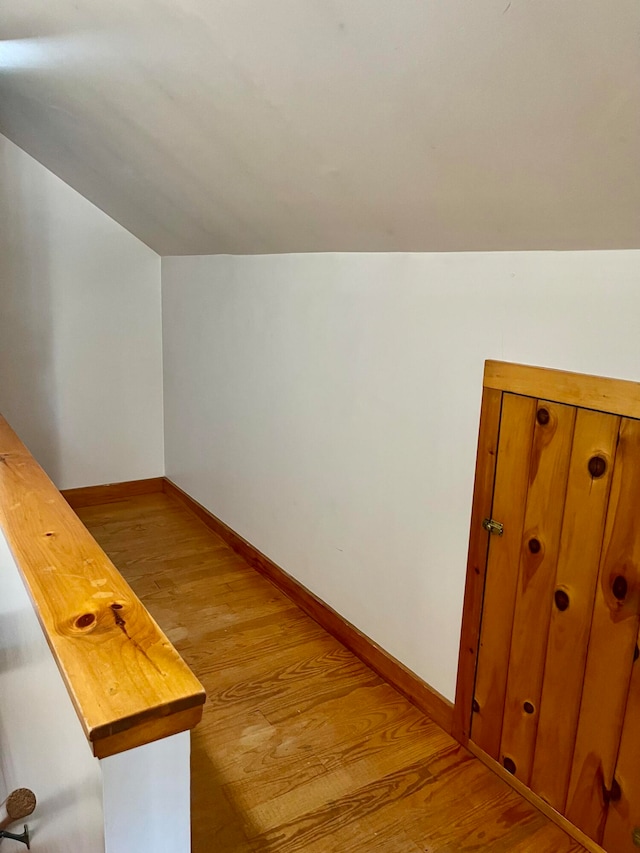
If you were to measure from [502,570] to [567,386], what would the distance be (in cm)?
52

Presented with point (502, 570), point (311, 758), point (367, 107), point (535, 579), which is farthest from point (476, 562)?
point (367, 107)

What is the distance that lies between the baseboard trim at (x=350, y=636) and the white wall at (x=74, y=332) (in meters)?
0.87

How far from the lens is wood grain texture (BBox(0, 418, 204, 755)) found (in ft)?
2.31

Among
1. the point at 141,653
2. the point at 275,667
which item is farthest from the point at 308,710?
the point at 141,653

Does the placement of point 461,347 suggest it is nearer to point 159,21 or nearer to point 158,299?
point 159,21

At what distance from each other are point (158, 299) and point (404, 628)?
245 centimetres

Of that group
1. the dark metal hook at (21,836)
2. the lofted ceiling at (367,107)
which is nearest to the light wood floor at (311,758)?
the dark metal hook at (21,836)

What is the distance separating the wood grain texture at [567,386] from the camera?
135 cm

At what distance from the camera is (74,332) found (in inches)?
138

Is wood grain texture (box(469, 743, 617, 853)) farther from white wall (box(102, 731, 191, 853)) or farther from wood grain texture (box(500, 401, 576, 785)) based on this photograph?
white wall (box(102, 731, 191, 853))

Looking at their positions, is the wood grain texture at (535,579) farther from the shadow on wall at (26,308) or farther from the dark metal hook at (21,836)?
the shadow on wall at (26,308)

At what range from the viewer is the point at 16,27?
179 cm

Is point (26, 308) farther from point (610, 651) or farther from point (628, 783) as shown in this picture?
point (628, 783)

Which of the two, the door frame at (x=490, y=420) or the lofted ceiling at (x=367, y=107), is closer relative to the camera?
the lofted ceiling at (x=367, y=107)
